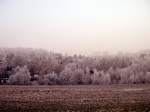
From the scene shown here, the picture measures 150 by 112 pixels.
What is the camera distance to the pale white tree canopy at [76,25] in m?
7.35

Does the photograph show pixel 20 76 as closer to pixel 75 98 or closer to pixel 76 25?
pixel 75 98

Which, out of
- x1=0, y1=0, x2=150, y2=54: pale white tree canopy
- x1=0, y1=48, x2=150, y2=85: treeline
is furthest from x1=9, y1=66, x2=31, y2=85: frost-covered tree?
x1=0, y1=0, x2=150, y2=54: pale white tree canopy

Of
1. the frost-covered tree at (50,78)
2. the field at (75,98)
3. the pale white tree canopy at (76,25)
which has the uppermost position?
the pale white tree canopy at (76,25)

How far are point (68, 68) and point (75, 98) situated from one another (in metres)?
0.66

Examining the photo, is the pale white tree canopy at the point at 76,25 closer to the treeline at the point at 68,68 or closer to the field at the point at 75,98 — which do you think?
the treeline at the point at 68,68

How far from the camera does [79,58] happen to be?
739cm

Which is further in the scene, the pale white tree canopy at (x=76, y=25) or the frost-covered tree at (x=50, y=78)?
the pale white tree canopy at (x=76, y=25)

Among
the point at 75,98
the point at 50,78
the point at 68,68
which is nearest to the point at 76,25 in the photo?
the point at 68,68

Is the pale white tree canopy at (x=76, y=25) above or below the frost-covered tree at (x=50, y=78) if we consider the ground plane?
above

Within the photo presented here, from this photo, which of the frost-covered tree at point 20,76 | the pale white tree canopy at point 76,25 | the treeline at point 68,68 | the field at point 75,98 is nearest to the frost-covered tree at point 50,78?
the treeline at point 68,68

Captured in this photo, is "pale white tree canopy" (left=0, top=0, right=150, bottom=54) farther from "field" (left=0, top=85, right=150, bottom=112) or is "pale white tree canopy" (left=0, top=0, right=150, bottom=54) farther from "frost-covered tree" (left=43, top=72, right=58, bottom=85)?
"field" (left=0, top=85, right=150, bottom=112)

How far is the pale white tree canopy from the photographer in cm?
735

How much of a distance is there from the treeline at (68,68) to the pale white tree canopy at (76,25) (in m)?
0.19

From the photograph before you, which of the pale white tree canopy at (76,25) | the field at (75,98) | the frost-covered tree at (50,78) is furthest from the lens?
the pale white tree canopy at (76,25)
